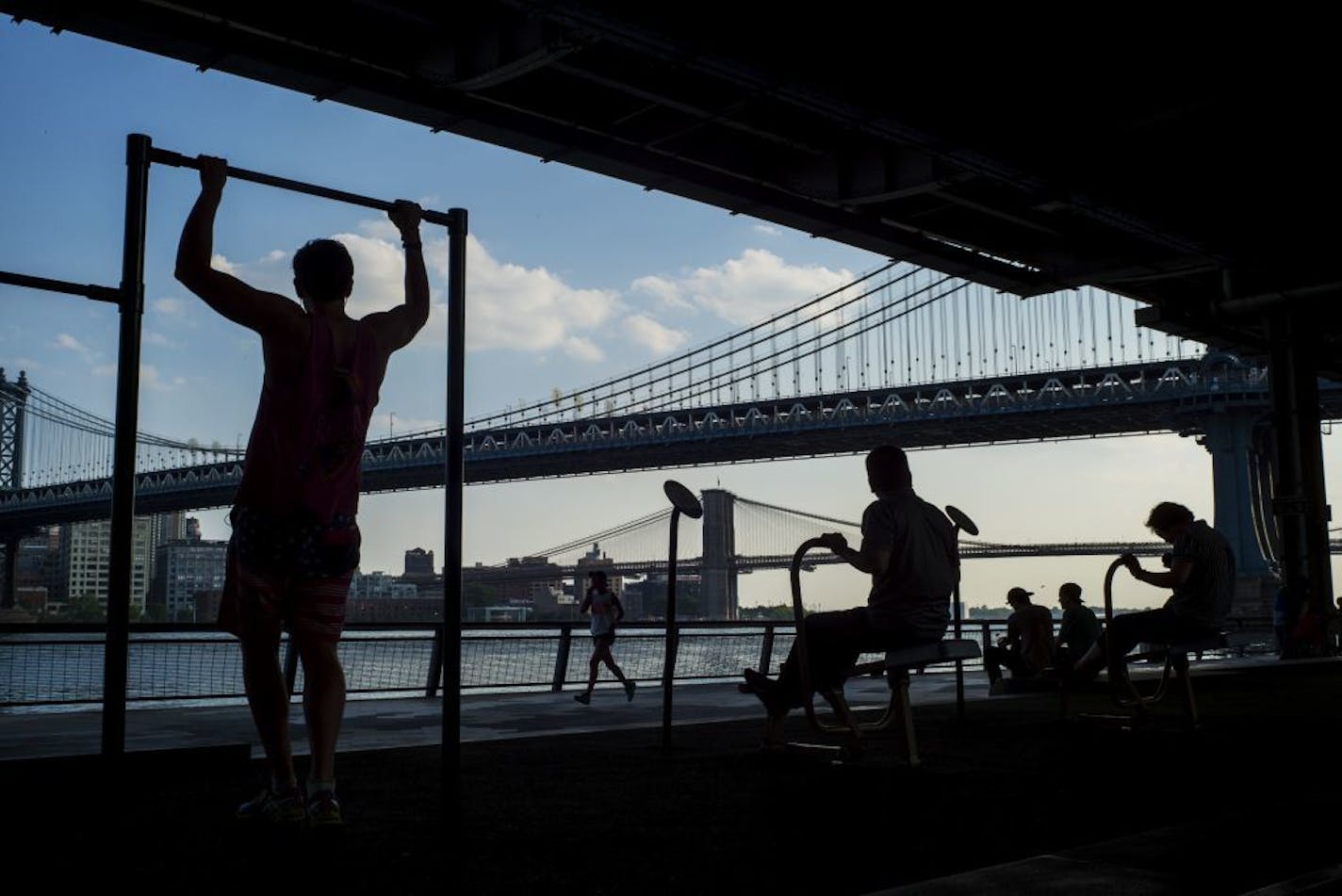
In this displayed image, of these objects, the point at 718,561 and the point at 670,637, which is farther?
the point at 718,561

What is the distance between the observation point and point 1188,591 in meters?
6.74

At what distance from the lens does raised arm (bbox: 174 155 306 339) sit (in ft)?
10.8

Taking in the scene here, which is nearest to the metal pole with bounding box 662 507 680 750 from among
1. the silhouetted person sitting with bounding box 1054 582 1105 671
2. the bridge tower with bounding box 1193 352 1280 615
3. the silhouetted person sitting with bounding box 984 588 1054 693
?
the silhouetted person sitting with bounding box 1054 582 1105 671

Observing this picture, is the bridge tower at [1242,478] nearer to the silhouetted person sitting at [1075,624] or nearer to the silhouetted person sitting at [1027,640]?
the silhouetted person sitting at [1027,640]

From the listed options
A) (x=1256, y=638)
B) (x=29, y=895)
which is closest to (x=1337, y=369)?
(x=1256, y=638)

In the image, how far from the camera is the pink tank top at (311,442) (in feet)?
10.8

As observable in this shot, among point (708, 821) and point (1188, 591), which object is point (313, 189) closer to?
point (708, 821)

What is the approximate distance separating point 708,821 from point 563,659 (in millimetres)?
10378

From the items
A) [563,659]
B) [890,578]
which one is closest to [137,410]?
[890,578]

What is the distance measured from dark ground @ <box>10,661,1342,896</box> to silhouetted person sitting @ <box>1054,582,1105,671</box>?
405 cm

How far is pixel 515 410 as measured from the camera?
2499 inches

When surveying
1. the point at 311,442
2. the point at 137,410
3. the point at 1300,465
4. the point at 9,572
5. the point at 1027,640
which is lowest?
the point at 1027,640

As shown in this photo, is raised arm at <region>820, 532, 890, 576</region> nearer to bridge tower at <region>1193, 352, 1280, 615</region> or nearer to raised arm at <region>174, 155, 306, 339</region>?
raised arm at <region>174, 155, 306, 339</region>

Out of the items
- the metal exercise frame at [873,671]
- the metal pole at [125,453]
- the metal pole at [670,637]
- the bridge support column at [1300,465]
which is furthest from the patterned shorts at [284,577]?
the bridge support column at [1300,465]
